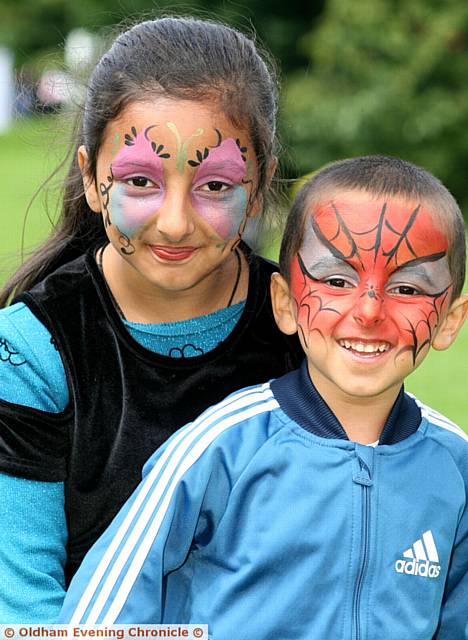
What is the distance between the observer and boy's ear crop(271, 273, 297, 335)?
2762 millimetres

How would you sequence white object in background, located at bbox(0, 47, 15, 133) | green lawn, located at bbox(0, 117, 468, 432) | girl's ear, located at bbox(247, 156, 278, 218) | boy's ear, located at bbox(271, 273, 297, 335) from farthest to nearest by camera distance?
white object in background, located at bbox(0, 47, 15, 133) → green lawn, located at bbox(0, 117, 468, 432) → girl's ear, located at bbox(247, 156, 278, 218) → boy's ear, located at bbox(271, 273, 297, 335)

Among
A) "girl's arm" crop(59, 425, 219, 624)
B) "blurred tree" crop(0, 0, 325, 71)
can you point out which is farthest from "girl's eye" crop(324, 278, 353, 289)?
"blurred tree" crop(0, 0, 325, 71)

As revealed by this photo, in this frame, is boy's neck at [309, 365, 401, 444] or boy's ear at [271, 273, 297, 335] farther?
boy's ear at [271, 273, 297, 335]

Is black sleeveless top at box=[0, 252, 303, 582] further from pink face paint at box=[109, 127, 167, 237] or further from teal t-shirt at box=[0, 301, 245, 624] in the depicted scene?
pink face paint at box=[109, 127, 167, 237]

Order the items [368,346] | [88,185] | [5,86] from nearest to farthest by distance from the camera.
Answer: [368,346] → [88,185] → [5,86]

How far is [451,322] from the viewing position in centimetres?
275

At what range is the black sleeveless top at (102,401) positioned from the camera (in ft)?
9.61

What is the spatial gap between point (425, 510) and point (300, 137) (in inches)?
541

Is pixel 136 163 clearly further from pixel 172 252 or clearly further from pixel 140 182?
pixel 172 252

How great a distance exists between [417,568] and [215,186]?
3.48 feet

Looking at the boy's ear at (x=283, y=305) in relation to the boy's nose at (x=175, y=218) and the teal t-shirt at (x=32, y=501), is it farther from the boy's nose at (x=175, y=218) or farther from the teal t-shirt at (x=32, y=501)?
the teal t-shirt at (x=32, y=501)

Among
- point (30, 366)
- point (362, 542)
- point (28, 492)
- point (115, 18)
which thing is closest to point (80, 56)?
point (30, 366)

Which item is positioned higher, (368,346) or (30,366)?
(368,346)

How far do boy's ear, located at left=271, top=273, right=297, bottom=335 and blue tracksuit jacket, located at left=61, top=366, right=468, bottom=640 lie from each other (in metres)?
0.24
